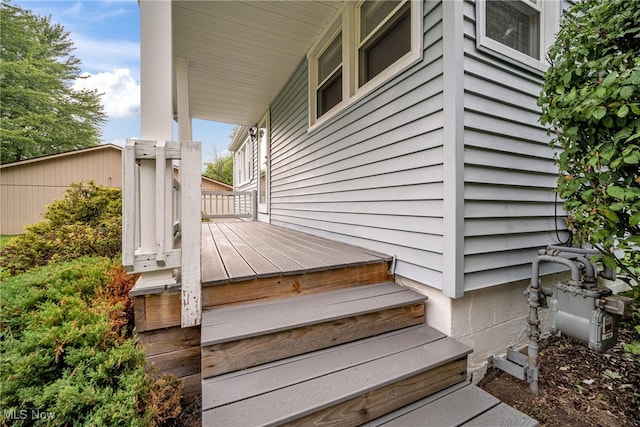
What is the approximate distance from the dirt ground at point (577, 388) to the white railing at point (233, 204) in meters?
6.15

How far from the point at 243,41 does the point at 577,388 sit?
5116mm

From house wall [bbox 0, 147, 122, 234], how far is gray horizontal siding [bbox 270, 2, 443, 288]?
12211 mm

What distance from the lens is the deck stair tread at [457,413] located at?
135cm

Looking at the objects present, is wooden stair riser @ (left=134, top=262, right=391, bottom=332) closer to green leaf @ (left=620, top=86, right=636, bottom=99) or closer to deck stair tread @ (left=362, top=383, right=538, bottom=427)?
deck stair tread @ (left=362, top=383, right=538, bottom=427)

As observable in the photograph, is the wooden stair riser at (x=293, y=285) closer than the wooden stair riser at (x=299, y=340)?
No

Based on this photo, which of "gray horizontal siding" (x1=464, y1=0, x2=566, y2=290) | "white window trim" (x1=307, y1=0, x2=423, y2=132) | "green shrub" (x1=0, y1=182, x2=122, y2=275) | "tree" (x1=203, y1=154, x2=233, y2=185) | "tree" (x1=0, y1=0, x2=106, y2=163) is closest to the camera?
"gray horizontal siding" (x1=464, y1=0, x2=566, y2=290)

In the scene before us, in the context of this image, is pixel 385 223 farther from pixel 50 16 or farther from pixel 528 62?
pixel 50 16

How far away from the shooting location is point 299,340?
1612mm

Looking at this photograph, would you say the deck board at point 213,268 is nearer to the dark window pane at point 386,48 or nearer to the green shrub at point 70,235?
the green shrub at point 70,235

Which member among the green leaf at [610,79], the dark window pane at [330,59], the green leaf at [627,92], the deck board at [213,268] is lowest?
the deck board at [213,268]

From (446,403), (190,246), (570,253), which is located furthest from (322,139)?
(446,403)

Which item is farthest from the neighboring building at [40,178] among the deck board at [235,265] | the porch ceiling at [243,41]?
the deck board at [235,265]

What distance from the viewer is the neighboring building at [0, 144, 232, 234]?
35.0 feet

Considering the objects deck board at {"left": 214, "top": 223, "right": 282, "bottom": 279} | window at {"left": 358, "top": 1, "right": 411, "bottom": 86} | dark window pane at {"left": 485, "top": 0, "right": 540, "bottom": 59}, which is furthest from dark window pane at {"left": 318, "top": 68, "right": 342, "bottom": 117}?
deck board at {"left": 214, "top": 223, "right": 282, "bottom": 279}
